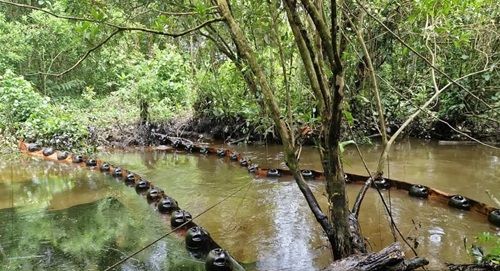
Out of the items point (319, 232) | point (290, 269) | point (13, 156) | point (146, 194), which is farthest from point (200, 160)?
point (290, 269)

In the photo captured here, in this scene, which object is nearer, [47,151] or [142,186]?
[142,186]

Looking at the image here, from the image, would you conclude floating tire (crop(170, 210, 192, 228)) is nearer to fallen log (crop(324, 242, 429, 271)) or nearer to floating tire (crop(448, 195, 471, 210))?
fallen log (crop(324, 242, 429, 271))

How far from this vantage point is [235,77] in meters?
5.66

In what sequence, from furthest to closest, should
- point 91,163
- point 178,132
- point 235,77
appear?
point 178,132 < point 91,163 < point 235,77

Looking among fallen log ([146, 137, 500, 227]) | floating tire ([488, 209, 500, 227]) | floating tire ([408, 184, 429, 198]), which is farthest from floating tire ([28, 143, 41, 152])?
floating tire ([488, 209, 500, 227])

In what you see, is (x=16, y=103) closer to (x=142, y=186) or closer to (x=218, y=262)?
(x=142, y=186)

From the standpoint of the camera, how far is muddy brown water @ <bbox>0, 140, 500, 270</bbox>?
3.61 m

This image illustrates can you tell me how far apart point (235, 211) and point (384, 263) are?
2.38 metres

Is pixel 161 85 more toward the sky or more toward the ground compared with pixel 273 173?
more toward the sky

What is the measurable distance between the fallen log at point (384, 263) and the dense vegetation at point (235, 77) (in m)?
2.32

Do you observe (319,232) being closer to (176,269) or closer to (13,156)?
(176,269)

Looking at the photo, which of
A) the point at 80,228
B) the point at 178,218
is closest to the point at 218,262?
the point at 178,218

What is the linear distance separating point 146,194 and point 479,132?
6.28 m

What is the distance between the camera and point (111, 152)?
9570mm
